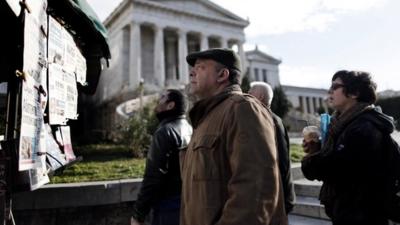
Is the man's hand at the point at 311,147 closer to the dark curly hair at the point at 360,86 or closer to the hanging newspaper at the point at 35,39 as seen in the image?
the dark curly hair at the point at 360,86

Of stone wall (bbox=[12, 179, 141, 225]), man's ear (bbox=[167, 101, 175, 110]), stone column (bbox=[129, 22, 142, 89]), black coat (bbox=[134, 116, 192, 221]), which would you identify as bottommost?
stone wall (bbox=[12, 179, 141, 225])

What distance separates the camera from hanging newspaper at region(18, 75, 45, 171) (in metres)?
2.50

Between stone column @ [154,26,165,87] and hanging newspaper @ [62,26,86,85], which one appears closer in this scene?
hanging newspaper @ [62,26,86,85]

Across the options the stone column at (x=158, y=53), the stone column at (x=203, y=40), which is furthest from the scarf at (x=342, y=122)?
the stone column at (x=203, y=40)

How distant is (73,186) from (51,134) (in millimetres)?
→ 1687

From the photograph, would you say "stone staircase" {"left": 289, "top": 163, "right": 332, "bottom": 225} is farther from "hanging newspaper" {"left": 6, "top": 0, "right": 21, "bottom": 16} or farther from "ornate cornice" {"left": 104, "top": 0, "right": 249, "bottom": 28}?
"ornate cornice" {"left": 104, "top": 0, "right": 249, "bottom": 28}

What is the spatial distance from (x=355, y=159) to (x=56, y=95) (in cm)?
278

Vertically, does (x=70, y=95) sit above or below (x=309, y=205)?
above

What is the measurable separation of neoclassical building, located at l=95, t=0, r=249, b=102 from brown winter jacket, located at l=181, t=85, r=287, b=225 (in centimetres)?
3506

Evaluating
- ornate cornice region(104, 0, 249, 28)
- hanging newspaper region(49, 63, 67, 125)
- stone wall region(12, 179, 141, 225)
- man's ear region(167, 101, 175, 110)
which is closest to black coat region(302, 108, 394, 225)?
man's ear region(167, 101, 175, 110)

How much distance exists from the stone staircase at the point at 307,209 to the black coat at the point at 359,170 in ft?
8.63

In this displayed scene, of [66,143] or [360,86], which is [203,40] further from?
[360,86]

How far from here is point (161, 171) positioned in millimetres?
3537

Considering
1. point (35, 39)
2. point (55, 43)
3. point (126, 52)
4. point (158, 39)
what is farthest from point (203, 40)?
point (35, 39)
